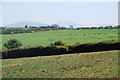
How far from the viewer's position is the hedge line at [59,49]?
108 feet

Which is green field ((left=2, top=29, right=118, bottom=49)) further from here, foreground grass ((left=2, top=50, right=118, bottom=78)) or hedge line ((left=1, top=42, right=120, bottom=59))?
foreground grass ((left=2, top=50, right=118, bottom=78))

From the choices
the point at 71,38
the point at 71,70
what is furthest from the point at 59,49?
the point at 71,38

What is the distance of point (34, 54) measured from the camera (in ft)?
114

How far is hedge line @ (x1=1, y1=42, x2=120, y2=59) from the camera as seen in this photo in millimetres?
33062

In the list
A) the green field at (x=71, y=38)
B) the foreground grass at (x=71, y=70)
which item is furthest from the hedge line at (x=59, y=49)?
the foreground grass at (x=71, y=70)

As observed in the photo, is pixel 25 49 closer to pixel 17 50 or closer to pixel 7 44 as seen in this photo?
pixel 17 50

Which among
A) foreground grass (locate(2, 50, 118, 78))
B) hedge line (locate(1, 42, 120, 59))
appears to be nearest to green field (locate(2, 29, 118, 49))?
hedge line (locate(1, 42, 120, 59))

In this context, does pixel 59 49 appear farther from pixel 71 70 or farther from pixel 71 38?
pixel 71 38

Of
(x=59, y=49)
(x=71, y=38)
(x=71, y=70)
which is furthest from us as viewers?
(x=71, y=38)

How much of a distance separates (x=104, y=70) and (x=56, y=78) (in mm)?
3532

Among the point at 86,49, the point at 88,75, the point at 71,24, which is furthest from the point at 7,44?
the point at 71,24

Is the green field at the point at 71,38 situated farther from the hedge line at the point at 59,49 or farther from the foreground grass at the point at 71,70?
the foreground grass at the point at 71,70

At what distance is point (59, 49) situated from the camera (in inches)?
1339

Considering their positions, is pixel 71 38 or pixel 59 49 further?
pixel 71 38
